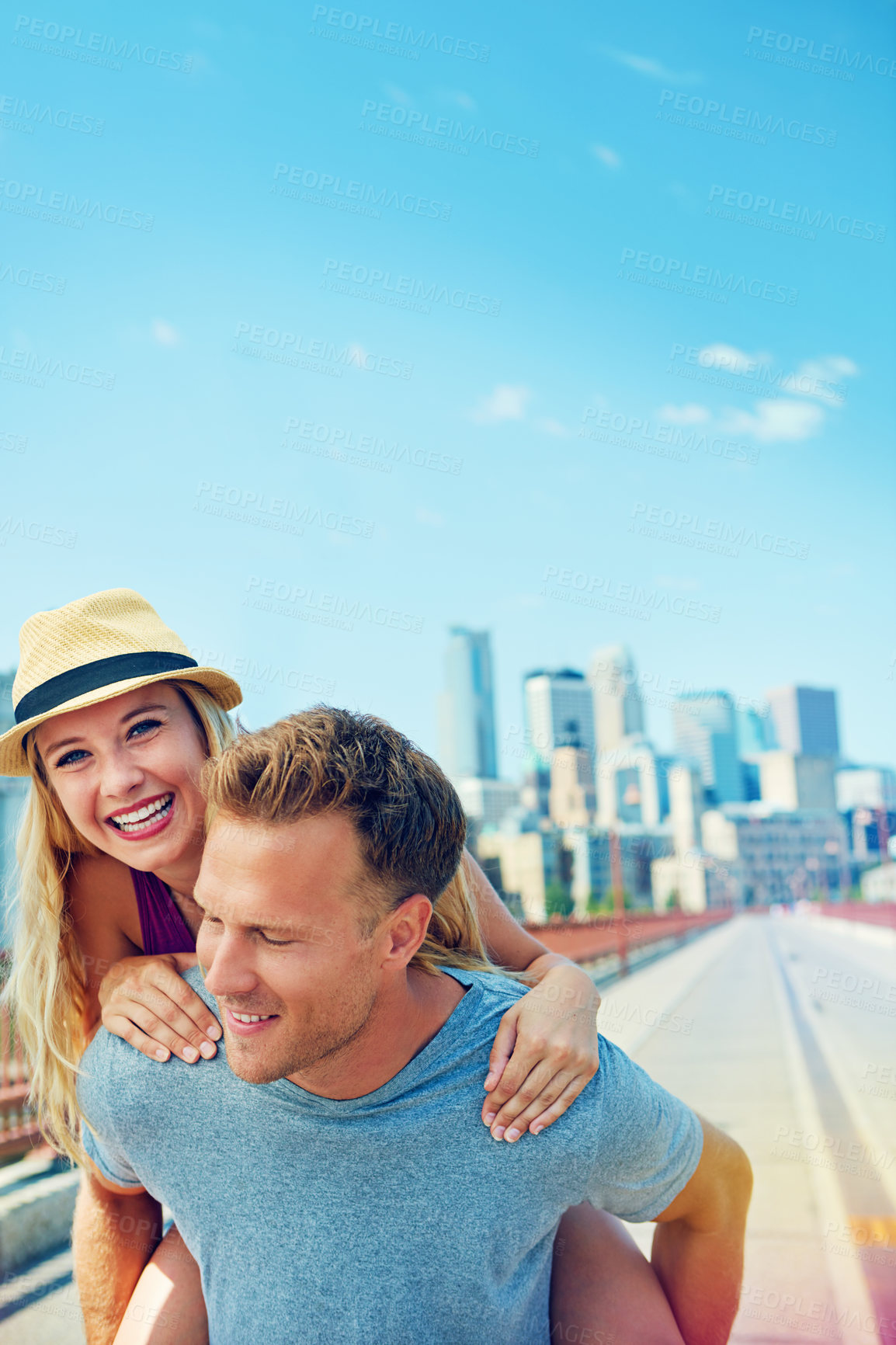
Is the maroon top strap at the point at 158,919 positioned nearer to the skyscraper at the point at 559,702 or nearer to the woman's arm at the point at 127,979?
the woman's arm at the point at 127,979

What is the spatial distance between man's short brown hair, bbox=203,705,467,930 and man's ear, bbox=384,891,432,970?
0.8 inches

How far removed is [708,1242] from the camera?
7.50 ft

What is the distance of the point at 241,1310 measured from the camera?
199 cm

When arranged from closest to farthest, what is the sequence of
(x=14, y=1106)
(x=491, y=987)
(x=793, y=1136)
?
(x=491, y=987) < (x=14, y=1106) < (x=793, y=1136)

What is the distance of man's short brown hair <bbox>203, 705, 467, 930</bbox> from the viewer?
1.85m

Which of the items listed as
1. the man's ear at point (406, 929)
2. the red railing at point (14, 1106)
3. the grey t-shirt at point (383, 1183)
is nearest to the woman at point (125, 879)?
the grey t-shirt at point (383, 1183)

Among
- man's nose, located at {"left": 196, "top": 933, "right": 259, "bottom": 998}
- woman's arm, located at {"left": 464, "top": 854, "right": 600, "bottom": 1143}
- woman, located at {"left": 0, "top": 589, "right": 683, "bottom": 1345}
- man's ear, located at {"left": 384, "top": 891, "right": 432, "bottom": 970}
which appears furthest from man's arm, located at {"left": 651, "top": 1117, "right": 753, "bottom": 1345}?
man's nose, located at {"left": 196, "top": 933, "right": 259, "bottom": 998}

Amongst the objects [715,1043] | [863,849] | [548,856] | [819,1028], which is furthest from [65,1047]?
[863,849]

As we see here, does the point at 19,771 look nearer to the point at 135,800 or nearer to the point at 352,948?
the point at 135,800

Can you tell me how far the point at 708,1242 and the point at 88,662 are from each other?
197 centimetres

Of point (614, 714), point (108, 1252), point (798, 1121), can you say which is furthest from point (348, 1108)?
point (614, 714)

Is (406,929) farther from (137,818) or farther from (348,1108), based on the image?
(137,818)

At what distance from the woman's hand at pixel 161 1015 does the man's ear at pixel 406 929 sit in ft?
1.38

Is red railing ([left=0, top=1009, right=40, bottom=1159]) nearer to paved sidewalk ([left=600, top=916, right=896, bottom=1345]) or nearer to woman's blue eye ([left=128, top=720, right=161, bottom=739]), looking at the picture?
paved sidewalk ([left=600, top=916, right=896, bottom=1345])
